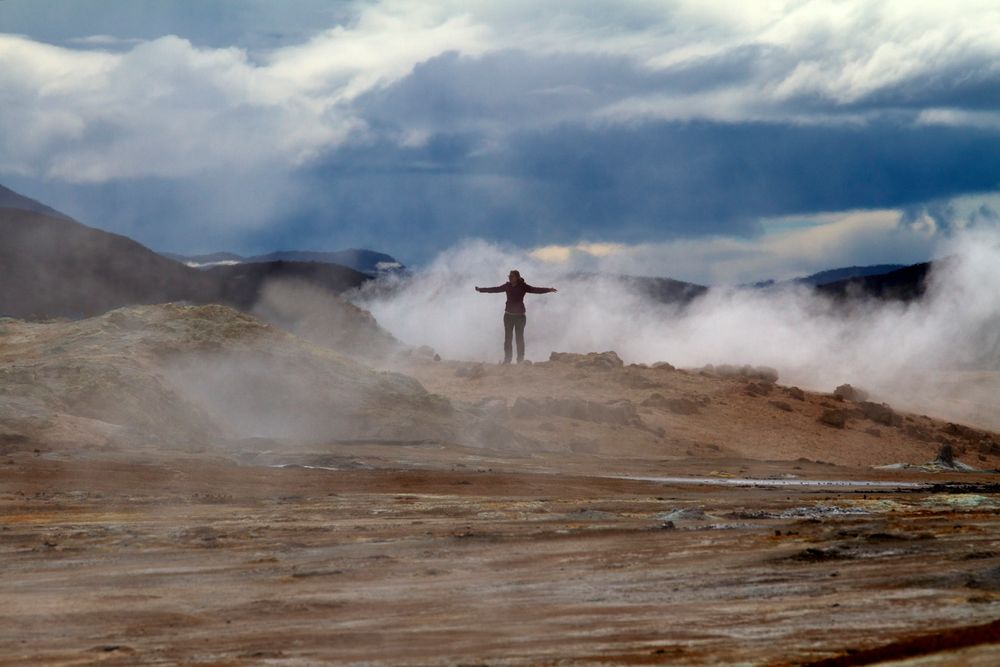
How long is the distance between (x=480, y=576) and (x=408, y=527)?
191 centimetres

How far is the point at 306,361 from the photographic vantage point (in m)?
19.5

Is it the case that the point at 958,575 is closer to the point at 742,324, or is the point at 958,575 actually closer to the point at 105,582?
the point at 105,582

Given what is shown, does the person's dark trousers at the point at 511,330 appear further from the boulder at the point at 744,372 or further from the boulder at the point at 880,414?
the boulder at the point at 880,414

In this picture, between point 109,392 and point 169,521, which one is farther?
point 109,392

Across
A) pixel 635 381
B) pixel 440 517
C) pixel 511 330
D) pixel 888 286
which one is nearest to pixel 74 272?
pixel 511 330

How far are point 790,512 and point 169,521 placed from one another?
522cm

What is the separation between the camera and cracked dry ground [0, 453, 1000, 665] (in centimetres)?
→ 634

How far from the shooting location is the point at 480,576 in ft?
26.3

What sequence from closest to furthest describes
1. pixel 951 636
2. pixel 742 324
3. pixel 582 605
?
pixel 951 636, pixel 582 605, pixel 742 324

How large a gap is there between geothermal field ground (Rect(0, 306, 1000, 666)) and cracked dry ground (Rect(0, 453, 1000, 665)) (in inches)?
1.0

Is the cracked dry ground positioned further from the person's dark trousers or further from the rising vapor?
the rising vapor

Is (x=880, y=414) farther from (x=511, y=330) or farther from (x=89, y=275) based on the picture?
(x=89, y=275)

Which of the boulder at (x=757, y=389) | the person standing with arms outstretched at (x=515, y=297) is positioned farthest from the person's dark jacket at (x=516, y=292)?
the boulder at (x=757, y=389)

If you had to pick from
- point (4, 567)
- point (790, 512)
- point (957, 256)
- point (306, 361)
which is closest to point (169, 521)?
point (4, 567)
